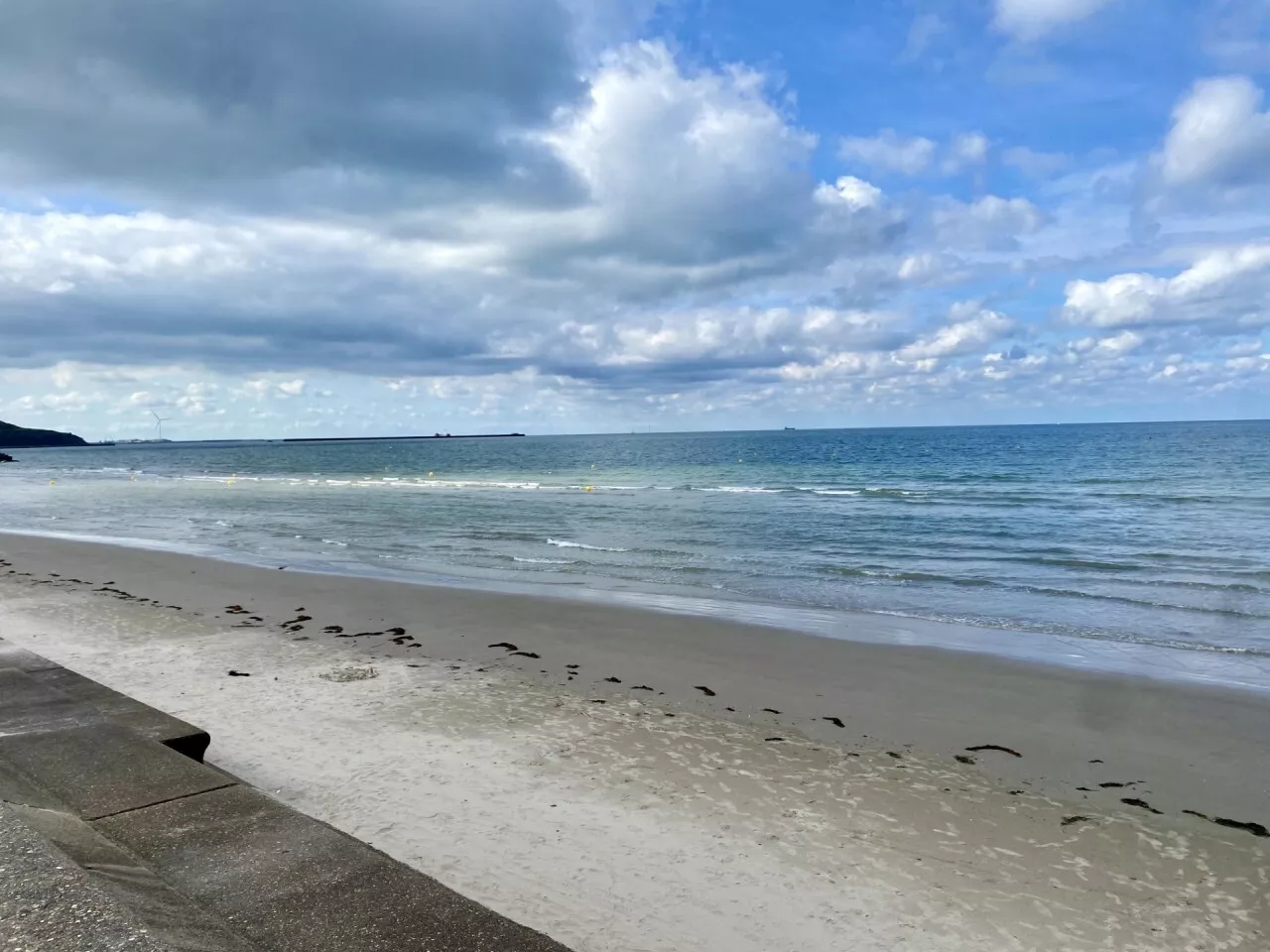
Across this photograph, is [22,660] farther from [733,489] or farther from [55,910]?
[733,489]

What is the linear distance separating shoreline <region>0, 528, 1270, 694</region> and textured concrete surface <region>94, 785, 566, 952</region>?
8625 mm

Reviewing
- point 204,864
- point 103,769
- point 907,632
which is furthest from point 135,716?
point 907,632

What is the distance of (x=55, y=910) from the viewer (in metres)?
2.55

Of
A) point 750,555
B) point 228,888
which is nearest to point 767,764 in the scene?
point 228,888

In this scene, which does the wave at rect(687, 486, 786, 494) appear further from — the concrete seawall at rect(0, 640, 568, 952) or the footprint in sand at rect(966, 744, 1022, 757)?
the concrete seawall at rect(0, 640, 568, 952)

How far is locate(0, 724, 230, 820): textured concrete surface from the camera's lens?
4.30 m

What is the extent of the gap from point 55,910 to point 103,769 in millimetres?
2484

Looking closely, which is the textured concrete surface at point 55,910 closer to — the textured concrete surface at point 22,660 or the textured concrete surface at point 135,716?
the textured concrete surface at point 135,716

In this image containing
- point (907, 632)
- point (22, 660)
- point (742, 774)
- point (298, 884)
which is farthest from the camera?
point (907, 632)

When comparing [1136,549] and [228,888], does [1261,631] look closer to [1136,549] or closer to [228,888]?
[1136,549]

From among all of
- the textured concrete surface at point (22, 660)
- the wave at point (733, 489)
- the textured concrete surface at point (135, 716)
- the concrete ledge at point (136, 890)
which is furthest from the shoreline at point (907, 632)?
the wave at point (733, 489)

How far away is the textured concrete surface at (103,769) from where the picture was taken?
4.30 metres

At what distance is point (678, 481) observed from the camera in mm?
52031

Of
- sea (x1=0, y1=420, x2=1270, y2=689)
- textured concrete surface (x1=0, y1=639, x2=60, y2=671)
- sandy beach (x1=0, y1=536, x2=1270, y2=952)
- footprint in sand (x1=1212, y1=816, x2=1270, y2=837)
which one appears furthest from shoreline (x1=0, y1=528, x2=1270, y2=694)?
textured concrete surface (x1=0, y1=639, x2=60, y2=671)
